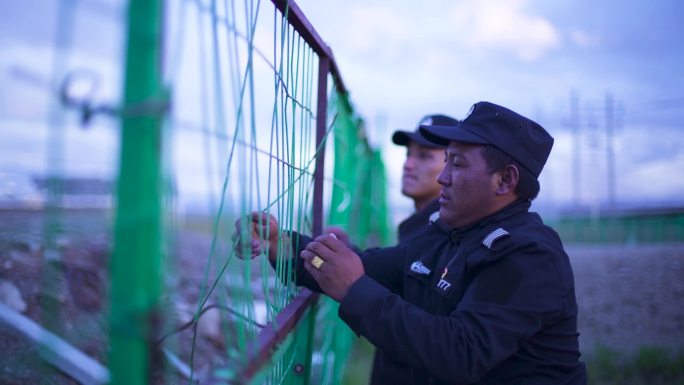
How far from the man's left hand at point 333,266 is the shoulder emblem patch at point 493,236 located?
1.13 ft

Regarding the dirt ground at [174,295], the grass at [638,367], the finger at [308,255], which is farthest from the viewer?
the grass at [638,367]

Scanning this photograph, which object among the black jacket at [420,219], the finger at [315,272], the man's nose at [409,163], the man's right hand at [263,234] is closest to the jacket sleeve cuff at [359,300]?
the finger at [315,272]

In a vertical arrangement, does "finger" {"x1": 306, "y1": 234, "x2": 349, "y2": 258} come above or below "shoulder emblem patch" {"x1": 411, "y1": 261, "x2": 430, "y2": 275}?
above

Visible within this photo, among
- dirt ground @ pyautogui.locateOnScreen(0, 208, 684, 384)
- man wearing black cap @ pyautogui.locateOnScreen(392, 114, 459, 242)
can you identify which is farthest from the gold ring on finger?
man wearing black cap @ pyautogui.locateOnScreen(392, 114, 459, 242)

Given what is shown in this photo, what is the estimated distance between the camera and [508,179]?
193 centimetres

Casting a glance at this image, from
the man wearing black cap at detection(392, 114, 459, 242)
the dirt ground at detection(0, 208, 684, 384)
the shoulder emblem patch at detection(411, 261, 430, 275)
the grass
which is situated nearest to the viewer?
the shoulder emblem patch at detection(411, 261, 430, 275)

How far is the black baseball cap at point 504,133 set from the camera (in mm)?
1911

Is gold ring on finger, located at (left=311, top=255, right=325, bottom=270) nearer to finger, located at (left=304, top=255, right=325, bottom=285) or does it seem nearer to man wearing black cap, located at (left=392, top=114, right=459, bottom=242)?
finger, located at (left=304, top=255, right=325, bottom=285)

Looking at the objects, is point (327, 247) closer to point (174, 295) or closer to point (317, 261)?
point (317, 261)

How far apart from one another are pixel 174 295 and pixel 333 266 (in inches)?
25.1

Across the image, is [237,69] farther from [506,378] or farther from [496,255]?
[506,378]

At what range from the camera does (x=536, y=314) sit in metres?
1.62

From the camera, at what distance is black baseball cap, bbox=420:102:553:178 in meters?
1.91

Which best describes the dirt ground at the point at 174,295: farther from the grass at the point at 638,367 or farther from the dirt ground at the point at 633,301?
the grass at the point at 638,367
